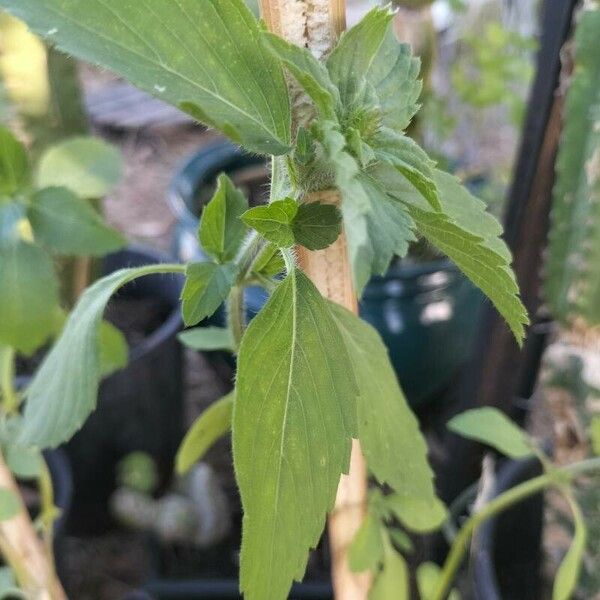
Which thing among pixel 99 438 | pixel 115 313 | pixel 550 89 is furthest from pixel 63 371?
pixel 115 313

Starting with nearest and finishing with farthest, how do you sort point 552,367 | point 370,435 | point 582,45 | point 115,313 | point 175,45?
point 175,45, point 370,435, point 582,45, point 552,367, point 115,313

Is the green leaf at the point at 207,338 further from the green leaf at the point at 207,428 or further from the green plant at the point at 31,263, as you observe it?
the green plant at the point at 31,263

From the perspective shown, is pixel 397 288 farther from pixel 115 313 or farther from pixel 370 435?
pixel 370 435

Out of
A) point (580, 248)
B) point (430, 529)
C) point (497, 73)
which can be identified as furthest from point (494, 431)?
point (497, 73)

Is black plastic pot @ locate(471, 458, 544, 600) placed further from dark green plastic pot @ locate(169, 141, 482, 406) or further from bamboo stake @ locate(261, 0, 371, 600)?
dark green plastic pot @ locate(169, 141, 482, 406)

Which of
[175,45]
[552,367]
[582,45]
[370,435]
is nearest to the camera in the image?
[175,45]

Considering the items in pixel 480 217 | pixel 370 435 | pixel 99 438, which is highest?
pixel 480 217

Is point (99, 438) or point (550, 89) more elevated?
point (550, 89)
